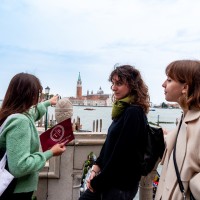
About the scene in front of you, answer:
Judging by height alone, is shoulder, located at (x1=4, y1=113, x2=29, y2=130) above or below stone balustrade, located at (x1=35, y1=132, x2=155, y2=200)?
above

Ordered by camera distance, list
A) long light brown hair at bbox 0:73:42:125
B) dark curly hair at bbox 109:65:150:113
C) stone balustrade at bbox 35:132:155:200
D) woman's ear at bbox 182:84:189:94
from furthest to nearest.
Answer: stone balustrade at bbox 35:132:155:200 < dark curly hair at bbox 109:65:150:113 < long light brown hair at bbox 0:73:42:125 < woman's ear at bbox 182:84:189:94

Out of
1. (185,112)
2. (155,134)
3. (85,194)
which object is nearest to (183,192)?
(185,112)

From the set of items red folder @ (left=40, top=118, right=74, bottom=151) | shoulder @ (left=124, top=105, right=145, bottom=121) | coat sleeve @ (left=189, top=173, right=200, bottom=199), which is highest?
shoulder @ (left=124, top=105, right=145, bottom=121)

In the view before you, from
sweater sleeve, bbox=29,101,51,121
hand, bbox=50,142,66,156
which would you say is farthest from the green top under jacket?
sweater sleeve, bbox=29,101,51,121

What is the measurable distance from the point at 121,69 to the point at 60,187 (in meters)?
2.39

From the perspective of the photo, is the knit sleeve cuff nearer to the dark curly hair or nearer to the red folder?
the red folder

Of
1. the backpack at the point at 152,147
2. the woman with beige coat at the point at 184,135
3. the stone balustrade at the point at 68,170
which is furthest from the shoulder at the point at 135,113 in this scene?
the stone balustrade at the point at 68,170

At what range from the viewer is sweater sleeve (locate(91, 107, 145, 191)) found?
8.24 feet

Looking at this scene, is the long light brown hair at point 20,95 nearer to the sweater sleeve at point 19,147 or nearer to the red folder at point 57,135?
the sweater sleeve at point 19,147

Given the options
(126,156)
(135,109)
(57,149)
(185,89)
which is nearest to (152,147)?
(126,156)

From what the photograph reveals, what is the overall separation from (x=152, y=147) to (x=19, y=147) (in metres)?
1.12

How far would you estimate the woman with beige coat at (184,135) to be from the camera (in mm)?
1969

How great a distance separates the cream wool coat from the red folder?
0.99 meters

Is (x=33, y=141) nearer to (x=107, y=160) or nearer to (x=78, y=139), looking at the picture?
(x=107, y=160)
